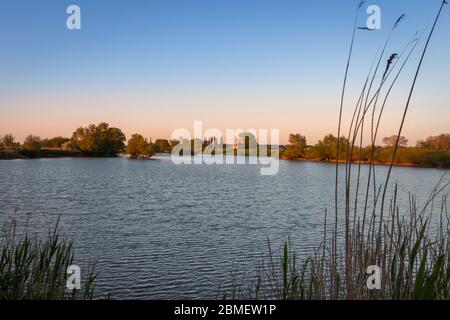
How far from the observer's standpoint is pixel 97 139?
353 ft

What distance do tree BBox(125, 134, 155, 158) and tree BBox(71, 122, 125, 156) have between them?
6168 millimetres

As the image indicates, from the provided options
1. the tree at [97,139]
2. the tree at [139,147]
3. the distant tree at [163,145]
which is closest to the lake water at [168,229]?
the distant tree at [163,145]

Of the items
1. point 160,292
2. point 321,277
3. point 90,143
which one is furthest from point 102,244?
point 90,143

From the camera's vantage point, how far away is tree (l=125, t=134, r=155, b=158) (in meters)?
120

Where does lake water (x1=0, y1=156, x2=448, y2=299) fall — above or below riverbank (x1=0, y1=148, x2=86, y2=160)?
below

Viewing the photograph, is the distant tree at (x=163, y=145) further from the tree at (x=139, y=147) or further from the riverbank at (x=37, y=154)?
the riverbank at (x=37, y=154)

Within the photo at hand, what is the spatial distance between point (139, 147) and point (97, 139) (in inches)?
573

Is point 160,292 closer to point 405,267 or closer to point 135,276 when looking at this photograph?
point 135,276

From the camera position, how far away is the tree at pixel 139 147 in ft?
392

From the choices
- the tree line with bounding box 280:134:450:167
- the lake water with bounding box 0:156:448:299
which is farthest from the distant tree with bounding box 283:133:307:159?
the lake water with bounding box 0:156:448:299

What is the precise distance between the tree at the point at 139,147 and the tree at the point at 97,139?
6.17 metres

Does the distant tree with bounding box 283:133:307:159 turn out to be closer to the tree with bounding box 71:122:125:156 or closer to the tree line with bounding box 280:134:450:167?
the tree line with bounding box 280:134:450:167

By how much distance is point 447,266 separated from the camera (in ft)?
15.5
